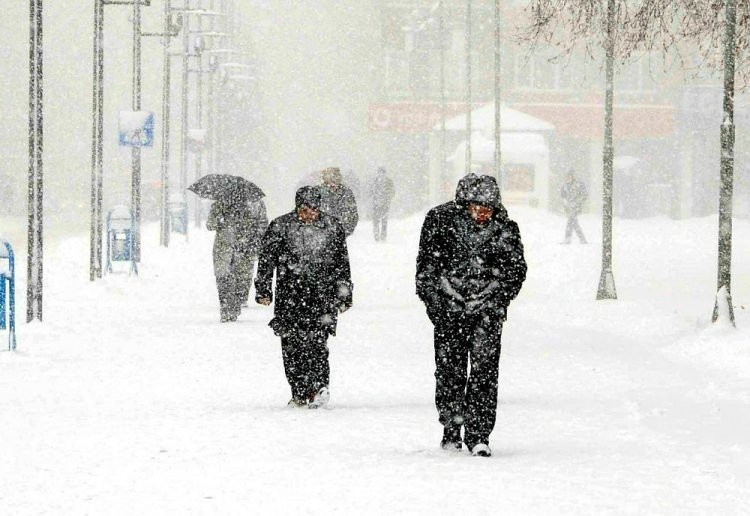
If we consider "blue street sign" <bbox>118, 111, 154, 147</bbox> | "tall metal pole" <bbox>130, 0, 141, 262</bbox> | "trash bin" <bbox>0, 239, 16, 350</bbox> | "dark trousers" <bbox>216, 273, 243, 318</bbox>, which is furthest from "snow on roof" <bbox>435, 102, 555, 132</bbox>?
"trash bin" <bbox>0, 239, 16, 350</bbox>

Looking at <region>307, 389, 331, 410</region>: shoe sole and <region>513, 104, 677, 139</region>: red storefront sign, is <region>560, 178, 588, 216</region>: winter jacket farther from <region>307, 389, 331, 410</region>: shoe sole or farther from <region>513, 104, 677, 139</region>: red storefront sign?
<region>513, 104, 677, 139</region>: red storefront sign

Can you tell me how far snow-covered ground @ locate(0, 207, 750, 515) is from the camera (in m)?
8.07

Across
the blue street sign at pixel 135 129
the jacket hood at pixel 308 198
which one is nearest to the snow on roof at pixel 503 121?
the blue street sign at pixel 135 129

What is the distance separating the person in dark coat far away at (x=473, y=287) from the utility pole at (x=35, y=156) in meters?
9.87

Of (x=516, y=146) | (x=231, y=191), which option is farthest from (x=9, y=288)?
(x=516, y=146)

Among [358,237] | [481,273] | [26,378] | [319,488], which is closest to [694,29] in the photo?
[26,378]

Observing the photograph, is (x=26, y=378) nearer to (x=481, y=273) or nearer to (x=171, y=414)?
(x=171, y=414)

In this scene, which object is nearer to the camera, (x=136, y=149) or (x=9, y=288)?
(x=9, y=288)

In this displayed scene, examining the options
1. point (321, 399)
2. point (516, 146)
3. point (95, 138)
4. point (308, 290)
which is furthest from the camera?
point (516, 146)

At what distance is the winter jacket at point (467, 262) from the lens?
9219 mm

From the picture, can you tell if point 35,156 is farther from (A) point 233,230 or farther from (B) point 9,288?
(B) point 9,288

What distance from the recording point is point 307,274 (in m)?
11.7

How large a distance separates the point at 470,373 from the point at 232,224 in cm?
1079

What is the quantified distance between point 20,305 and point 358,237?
23.7 meters
